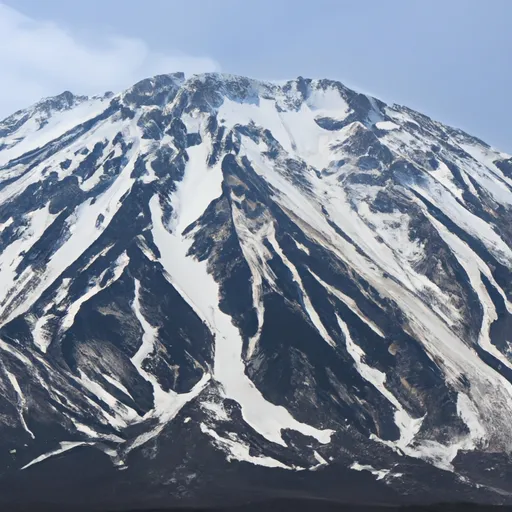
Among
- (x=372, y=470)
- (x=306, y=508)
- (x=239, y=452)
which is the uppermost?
(x=239, y=452)

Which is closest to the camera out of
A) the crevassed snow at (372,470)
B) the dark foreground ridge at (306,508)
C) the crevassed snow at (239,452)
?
the dark foreground ridge at (306,508)

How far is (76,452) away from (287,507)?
5302cm

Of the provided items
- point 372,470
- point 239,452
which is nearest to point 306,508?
point 239,452

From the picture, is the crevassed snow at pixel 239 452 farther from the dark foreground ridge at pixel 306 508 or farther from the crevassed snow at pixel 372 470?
the dark foreground ridge at pixel 306 508

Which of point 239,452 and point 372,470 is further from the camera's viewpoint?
point 239,452

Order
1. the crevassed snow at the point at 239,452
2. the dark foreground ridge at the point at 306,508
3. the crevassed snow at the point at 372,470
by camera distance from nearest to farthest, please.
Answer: the dark foreground ridge at the point at 306,508, the crevassed snow at the point at 239,452, the crevassed snow at the point at 372,470

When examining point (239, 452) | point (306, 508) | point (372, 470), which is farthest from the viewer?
point (239, 452)

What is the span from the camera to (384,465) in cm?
19775

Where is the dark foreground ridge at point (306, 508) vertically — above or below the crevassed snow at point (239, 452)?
below

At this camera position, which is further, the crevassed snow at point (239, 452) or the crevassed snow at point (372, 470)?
the crevassed snow at point (372, 470)

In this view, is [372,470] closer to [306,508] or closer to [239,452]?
[239,452]

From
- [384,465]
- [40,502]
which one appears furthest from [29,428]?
[384,465]

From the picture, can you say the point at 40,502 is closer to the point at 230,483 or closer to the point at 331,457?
the point at 230,483

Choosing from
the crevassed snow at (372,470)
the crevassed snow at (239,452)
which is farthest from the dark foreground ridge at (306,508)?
the crevassed snow at (239,452)
